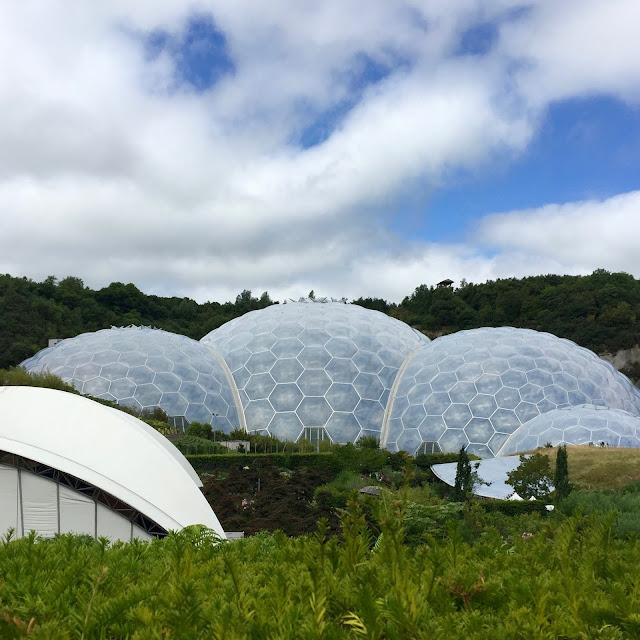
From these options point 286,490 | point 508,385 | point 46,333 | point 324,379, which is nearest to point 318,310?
point 324,379

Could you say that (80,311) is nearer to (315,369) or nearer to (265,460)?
(315,369)

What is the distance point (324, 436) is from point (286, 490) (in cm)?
1084

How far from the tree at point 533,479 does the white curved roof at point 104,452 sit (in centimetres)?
1002

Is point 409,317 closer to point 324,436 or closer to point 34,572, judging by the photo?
point 324,436

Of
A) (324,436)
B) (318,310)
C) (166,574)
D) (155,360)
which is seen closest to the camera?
(166,574)

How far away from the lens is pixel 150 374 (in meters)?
28.4

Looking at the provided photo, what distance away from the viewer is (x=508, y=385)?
27.1 m

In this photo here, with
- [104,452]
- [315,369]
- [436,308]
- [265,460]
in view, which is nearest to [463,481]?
[265,460]

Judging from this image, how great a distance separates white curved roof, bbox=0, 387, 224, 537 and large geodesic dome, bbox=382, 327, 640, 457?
1656 centimetres

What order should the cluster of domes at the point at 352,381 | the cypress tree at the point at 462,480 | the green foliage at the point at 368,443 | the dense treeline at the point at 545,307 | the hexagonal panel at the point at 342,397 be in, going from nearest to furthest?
the cypress tree at the point at 462,480 < the green foliage at the point at 368,443 < the cluster of domes at the point at 352,381 < the hexagonal panel at the point at 342,397 < the dense treeline at the point at 545,307

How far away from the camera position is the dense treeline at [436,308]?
4569cm

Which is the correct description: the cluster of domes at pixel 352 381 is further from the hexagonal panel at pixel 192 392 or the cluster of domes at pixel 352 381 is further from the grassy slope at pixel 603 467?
the grassy slope at pixel 603 467

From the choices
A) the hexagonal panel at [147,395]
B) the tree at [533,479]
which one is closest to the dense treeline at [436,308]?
the hexagonal panel at [147,395]

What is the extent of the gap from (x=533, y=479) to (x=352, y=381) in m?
11.9
